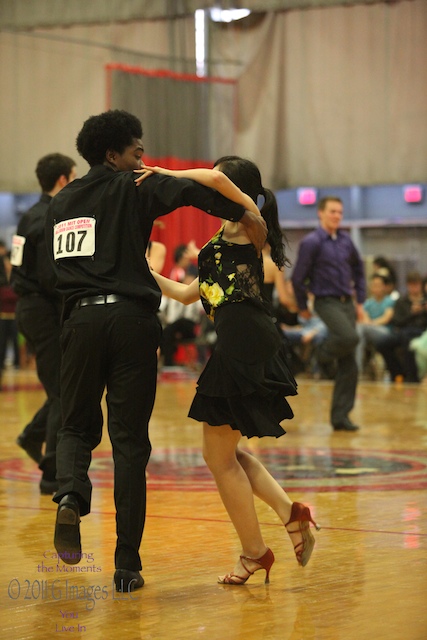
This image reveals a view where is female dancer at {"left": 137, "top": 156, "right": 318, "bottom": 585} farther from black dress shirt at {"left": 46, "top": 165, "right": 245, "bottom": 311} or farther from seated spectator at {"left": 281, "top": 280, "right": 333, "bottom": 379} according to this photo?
seated spectator at {"left": 281, "top": 280, "right": 333, "bottom": 379}

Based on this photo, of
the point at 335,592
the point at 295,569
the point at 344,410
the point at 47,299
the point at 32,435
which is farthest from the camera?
the point at 344,410

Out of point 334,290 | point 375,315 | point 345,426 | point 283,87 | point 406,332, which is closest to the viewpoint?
point 345,426

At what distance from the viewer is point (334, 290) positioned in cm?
886

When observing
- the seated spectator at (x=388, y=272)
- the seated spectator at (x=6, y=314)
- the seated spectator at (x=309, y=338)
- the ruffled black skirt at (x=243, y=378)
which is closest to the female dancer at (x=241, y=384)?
the ruffled black skirt at (x=243, y=378)

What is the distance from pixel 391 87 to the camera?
50.3 ft

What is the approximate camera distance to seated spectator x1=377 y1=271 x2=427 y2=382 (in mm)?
13586

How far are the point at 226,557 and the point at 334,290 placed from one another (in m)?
4.77

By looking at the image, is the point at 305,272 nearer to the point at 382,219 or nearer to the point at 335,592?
the point at 335,592

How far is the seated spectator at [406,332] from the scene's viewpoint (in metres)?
13.6

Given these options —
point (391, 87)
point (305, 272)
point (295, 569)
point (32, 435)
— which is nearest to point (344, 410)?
point (305, 272)

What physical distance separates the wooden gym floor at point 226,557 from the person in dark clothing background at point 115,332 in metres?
0.30

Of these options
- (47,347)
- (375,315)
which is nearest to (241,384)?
(47,347)

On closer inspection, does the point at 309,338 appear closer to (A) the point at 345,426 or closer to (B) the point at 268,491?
(A) the point at 345,426

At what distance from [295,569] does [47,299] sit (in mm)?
2300
